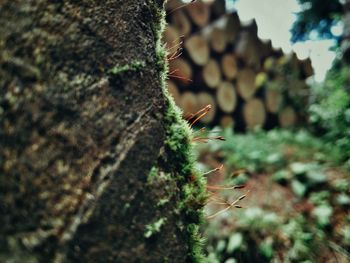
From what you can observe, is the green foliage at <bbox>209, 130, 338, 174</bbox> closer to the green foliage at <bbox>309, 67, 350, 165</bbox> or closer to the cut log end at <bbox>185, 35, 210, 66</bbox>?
the green foliage at <bbox>309, 67, 350, 165</bbox>

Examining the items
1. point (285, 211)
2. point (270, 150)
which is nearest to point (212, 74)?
point (270, 150)

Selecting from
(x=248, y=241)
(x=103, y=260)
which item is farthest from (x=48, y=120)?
(x=248, y=241)

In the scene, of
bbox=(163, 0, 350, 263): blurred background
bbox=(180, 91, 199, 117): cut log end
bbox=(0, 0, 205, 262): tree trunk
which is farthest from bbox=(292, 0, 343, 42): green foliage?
bbox=(0, 0, 205, 262): tree trunk

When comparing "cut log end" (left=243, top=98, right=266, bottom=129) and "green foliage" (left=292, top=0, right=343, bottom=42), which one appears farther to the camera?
"green foliage" (left=292, top=0, right=343, bottom=42)

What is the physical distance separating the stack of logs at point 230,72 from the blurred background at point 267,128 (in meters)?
0.01

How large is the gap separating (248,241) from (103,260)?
1966mm

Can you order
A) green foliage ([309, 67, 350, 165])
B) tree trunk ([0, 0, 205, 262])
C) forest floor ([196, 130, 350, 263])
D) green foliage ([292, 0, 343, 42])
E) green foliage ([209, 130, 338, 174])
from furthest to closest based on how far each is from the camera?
1. green foliage ([292, 0, 343, 42])
2. green foliage ([309, 67, 350, 165])
3. green foliage ([209, 130, 338, 174])
4. forest floor ([196, 130, 350, 263])
5. tree trunk ([0, 0, 205, 262])

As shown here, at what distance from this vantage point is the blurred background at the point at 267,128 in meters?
2.30

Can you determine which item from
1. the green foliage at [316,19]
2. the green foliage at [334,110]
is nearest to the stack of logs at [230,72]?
the green foliage at [334,110]

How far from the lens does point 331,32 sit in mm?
6121

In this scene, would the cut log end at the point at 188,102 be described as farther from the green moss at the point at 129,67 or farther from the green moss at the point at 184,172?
the green moss at the point at 129,67

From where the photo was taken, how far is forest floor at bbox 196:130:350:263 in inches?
86.4

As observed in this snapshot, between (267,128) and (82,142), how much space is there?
4.83 meters

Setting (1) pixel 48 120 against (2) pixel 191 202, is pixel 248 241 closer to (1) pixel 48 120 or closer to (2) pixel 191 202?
(2) pixel 191 202
